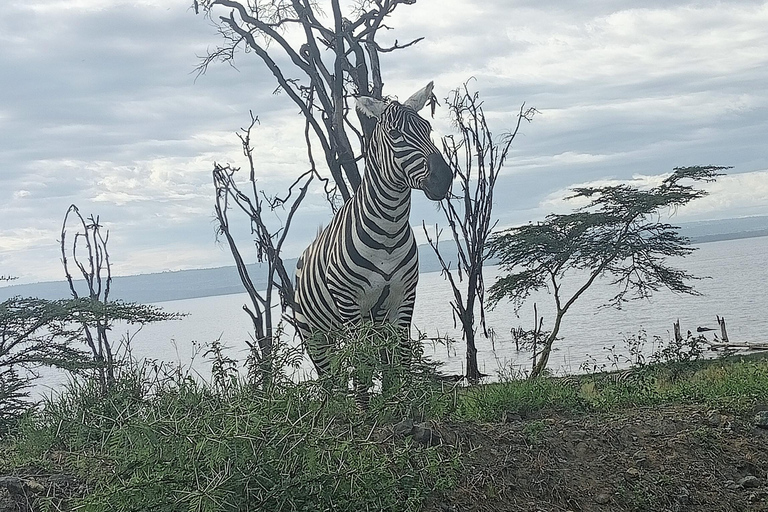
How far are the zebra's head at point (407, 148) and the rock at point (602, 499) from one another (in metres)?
1.91

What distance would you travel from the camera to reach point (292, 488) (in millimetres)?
2947

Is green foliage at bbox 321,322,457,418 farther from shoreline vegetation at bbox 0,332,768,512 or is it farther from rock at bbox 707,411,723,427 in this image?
rock at bbox 707,411,723,427

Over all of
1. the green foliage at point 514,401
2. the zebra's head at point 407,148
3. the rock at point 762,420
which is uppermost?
the zebra's head at point 407,148

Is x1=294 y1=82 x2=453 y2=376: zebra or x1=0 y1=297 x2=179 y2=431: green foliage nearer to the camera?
x1=294 y1=82 x2=453 y2=376: zebra

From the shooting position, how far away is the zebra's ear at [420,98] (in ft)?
17.6

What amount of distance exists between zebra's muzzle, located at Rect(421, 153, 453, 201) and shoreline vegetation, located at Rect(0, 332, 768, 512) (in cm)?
117

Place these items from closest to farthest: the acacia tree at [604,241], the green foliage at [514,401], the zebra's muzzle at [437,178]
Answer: the zebra's muzzle at [437,178] → the green foliage at [514,401] → the acacia tree at [604,241]

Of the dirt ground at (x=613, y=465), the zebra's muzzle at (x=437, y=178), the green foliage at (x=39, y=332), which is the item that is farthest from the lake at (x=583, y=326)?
the dirt ground at (x=613, y=465)

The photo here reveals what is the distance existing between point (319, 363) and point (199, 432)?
6.88 ft

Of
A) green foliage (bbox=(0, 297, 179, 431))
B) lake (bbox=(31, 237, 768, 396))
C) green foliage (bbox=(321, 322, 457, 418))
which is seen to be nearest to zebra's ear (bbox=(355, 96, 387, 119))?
green foliage (bbox=(321, 322, 457, 418))

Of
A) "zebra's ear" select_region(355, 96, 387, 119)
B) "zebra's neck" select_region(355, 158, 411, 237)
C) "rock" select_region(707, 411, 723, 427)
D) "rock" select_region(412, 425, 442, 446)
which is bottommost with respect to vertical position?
"rock" select_region(707, 411, 723, 427)

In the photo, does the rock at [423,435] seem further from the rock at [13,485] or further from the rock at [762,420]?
the rock at [762,420]

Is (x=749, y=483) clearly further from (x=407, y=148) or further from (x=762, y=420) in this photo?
(x=407, y=148)

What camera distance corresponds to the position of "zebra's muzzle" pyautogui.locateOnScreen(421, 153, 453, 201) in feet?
15.5
